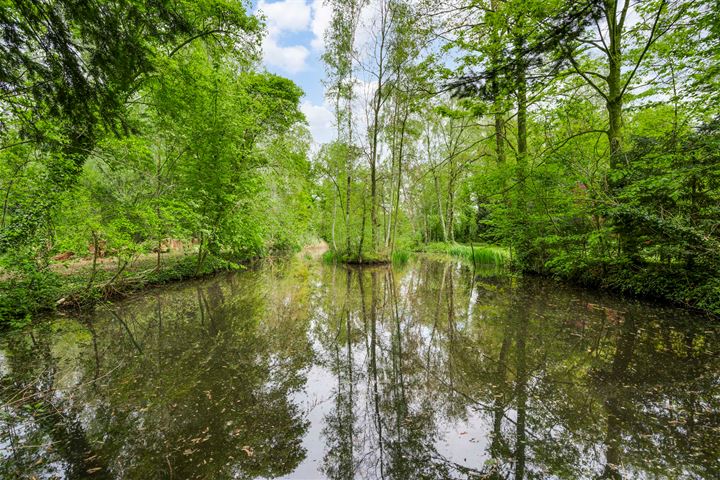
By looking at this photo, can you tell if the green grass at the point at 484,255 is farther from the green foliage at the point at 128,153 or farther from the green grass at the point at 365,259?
the green foliage at the point at 128,153

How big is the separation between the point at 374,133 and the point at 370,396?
13.3m

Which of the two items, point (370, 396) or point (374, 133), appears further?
point (374, 133)

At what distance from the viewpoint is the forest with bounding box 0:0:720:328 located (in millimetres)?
3223

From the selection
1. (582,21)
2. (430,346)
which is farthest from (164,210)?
(582,21)

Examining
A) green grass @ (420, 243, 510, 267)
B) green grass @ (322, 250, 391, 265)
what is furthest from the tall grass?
green grass @ (420, 243, 510, 267)

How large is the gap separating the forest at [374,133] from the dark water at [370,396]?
1.75 metres

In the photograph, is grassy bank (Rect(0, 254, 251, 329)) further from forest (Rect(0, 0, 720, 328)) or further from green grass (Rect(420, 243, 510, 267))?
green grass (Rect(420, 243, 510, 267))

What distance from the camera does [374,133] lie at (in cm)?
1449

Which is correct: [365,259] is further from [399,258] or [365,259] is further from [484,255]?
[484,255]

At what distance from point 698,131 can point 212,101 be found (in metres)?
11.9

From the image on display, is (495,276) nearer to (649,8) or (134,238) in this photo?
(649,8)

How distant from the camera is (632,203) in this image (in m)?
5.96

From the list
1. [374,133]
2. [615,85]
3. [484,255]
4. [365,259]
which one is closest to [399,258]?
[365,259]

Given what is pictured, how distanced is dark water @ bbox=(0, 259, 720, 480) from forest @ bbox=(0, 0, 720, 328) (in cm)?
175
